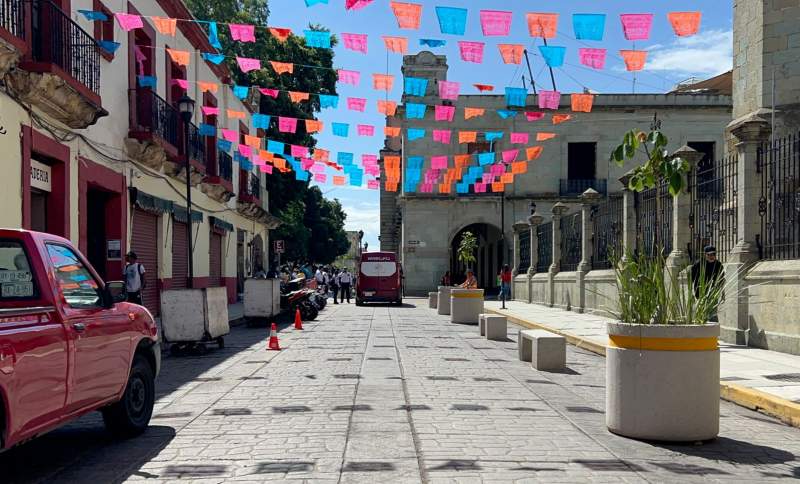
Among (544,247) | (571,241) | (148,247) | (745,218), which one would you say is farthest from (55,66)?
(544,247)

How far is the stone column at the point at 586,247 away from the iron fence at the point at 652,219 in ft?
13.8

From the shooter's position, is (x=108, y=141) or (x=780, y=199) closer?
(x=780, y=199)

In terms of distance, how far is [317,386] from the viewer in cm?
903

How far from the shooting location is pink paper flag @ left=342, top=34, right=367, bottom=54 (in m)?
15.0

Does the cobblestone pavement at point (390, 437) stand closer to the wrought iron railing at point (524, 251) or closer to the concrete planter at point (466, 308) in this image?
the concrete planter at point (466, 308)

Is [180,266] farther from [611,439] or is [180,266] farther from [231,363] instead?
[611,439]

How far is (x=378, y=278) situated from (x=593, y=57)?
713 inches

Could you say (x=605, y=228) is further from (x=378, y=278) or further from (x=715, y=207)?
(x=378, y=278)

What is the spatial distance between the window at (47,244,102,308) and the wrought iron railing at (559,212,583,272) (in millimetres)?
19909

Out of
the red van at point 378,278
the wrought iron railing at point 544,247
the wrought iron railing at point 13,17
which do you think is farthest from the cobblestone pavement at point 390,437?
the red van at point 378,278

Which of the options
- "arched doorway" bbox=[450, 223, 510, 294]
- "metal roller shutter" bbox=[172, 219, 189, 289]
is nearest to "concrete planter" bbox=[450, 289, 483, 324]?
"metal roller shutter" bbox=[172, 219, 189, 289]

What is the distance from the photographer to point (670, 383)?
602cm

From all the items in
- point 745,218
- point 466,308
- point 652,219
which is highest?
point 652,219

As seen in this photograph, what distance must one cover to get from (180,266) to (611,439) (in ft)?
62.3
